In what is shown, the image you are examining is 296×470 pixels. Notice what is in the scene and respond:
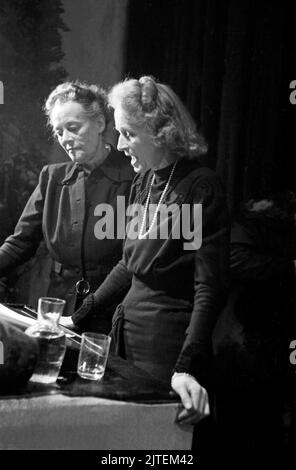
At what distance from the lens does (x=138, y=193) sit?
6.86 feet

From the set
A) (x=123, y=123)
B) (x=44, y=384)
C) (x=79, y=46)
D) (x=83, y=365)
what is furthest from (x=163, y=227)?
(x=79, y=46)

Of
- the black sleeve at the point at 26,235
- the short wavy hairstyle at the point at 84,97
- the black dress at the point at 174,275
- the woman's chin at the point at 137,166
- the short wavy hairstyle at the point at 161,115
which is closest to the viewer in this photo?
the black dress at the point at 174,275

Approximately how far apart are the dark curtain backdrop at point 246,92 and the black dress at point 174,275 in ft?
1.12

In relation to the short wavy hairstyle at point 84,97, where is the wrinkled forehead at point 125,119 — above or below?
below

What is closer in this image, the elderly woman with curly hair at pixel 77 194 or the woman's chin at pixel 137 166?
the woman's chin at pixel 137 166

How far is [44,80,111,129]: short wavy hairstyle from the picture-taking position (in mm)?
2248

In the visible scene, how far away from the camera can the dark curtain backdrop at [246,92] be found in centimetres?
217

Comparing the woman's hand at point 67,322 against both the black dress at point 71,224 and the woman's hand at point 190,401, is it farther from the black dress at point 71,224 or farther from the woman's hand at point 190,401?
the woman's hand at point 190,401

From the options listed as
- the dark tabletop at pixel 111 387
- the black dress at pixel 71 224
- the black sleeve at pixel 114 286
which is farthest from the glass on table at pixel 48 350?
the black dress at pixel 71 224

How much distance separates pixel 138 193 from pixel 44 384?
97 centimetres

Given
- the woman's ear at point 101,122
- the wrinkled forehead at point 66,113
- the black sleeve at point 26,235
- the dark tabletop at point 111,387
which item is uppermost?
the wrinkled forehead at point 66,113

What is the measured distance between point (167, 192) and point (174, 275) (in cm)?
28

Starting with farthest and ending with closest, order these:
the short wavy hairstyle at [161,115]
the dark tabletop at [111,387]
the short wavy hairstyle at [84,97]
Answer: the short wavy hairstyle at [84,97]
the short wavy hairstyle at [161,115]
the dark tabletop at [111,387]
